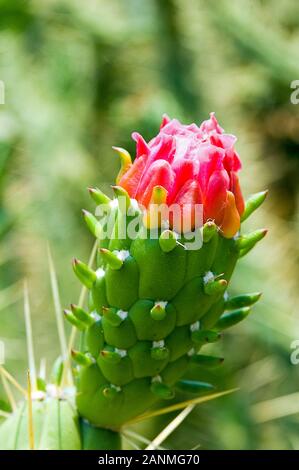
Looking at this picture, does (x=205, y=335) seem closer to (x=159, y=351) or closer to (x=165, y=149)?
(x=159, y=351)

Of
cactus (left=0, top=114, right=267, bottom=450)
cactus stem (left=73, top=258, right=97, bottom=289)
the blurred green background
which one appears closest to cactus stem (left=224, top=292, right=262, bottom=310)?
cactus (left=0, top=114, right=267, bottom=450)

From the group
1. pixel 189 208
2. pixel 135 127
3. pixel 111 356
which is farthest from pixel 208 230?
pixel 135 127

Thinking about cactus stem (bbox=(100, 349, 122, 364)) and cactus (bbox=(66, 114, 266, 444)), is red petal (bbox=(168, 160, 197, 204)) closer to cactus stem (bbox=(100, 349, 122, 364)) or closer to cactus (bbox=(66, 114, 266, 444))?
cactus (bbox=(66, 114, 266, 444))

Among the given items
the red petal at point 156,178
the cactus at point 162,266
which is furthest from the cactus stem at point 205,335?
the red petal at point 156,178

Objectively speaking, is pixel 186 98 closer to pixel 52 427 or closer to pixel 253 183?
pixel 253 183

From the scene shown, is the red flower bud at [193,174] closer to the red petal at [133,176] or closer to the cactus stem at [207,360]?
the red petal at [133,176]

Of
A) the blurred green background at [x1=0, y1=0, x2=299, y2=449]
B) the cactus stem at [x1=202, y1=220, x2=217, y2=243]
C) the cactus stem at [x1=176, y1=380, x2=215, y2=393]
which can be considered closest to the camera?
the cactus stem at [x1=202, y1=220, x2=217, y2=243]

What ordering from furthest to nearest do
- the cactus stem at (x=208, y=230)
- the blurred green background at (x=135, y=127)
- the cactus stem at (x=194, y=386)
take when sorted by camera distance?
the blurred green background at (x=135, y=127)
the cactus stem at (x=194, y=386)
the cactus stem at (x=208, y=230)
